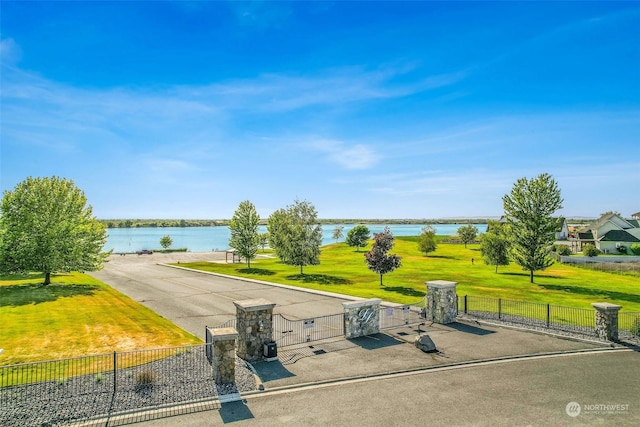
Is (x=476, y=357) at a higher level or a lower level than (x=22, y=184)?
lower

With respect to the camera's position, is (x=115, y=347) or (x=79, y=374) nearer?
(x=79, y=374)

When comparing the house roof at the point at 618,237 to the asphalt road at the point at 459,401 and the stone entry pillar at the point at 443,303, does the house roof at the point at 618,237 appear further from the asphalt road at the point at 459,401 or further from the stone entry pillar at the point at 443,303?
the asphalt road at the point at 459,401

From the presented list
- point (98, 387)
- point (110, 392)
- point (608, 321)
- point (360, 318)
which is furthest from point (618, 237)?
point (98, 387)

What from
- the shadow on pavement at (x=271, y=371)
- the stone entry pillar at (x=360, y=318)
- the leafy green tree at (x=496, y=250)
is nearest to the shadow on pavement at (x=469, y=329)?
the stone entry pillar at (x=360, y=318)

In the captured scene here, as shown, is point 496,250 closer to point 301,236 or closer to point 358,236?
point 301,236

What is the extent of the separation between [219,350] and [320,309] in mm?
13426

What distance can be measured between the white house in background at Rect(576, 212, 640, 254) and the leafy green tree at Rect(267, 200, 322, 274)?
7098 cm

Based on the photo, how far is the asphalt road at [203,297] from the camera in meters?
24.7

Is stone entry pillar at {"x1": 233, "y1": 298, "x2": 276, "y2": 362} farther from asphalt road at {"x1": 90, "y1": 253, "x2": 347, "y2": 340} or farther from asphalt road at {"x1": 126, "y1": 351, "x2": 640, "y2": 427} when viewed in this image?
asphalt road at {"x1": 90, "y1": 253, "x2": 347, "y2": 340}

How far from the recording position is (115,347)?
1817 centimetres

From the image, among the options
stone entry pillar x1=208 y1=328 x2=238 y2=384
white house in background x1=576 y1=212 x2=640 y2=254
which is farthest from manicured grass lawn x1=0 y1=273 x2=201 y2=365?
white house in background x1=576 y1=212 x2=640 y2=254

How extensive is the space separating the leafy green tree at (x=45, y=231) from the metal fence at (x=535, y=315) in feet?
117

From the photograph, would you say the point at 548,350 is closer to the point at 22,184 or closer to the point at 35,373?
the point at 35,373

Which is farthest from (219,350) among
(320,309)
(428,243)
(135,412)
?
(428,243)
